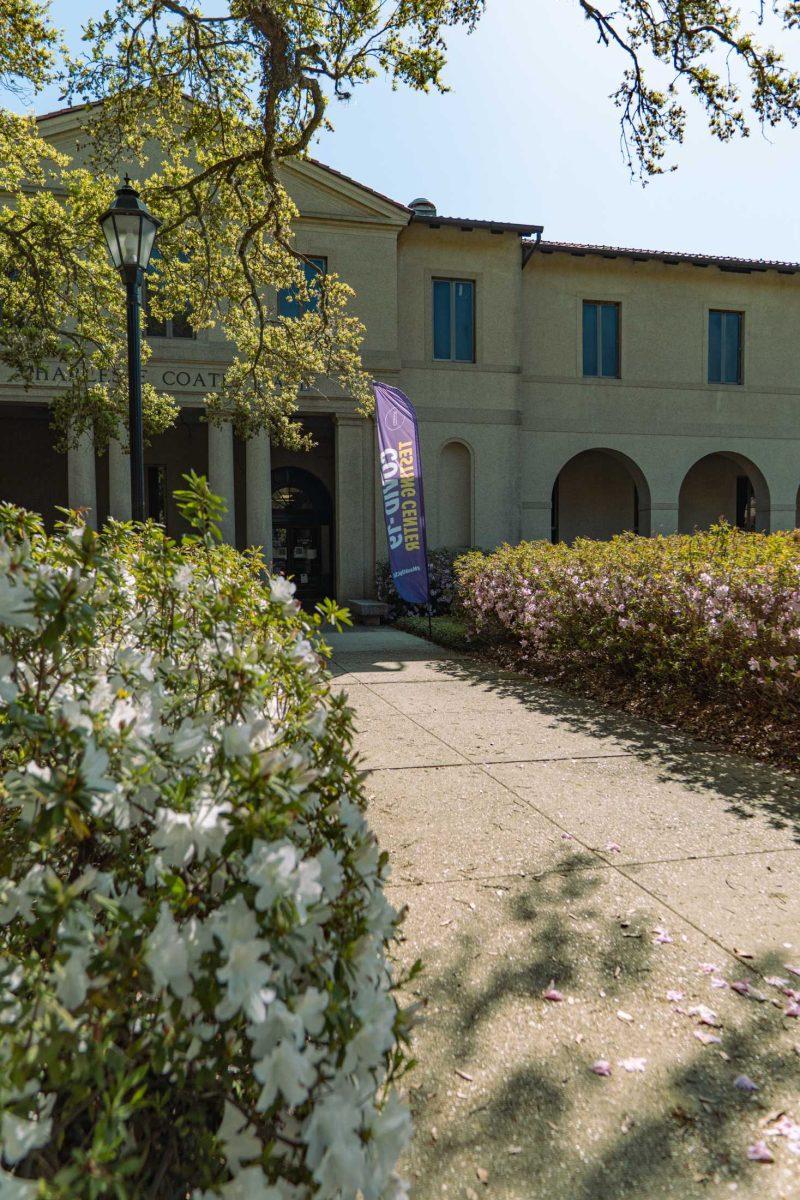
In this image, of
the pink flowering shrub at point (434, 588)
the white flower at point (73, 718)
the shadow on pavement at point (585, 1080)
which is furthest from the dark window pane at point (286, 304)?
the white flower at point (73, 718)

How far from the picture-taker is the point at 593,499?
71.3ft

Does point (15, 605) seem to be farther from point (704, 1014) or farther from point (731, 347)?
point (731, 347)

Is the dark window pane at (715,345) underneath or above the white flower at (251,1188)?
above

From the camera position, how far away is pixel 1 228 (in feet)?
32.1

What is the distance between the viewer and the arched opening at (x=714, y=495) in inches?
878

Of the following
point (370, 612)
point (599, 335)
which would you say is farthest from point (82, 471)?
point (599, 335)

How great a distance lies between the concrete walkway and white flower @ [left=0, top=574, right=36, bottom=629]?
65.6 inches

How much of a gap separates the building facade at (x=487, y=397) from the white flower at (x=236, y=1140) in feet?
49.7

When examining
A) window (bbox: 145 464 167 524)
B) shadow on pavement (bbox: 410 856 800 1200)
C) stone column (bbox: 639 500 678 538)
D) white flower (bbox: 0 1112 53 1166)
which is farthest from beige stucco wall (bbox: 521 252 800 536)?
white flower (bbox: 0 1112 53 1166)

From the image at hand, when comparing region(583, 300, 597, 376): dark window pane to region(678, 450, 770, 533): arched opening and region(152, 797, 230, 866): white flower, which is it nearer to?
region(678, 450, 770, 533): arched opening

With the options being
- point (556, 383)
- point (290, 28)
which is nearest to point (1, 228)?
point (290, 28)

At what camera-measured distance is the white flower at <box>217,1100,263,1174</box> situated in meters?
1.16

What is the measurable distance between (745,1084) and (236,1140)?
5.61 feet

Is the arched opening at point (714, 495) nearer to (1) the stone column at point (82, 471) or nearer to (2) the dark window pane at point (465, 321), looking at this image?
(2) the dark window pane at point (465, 321)
